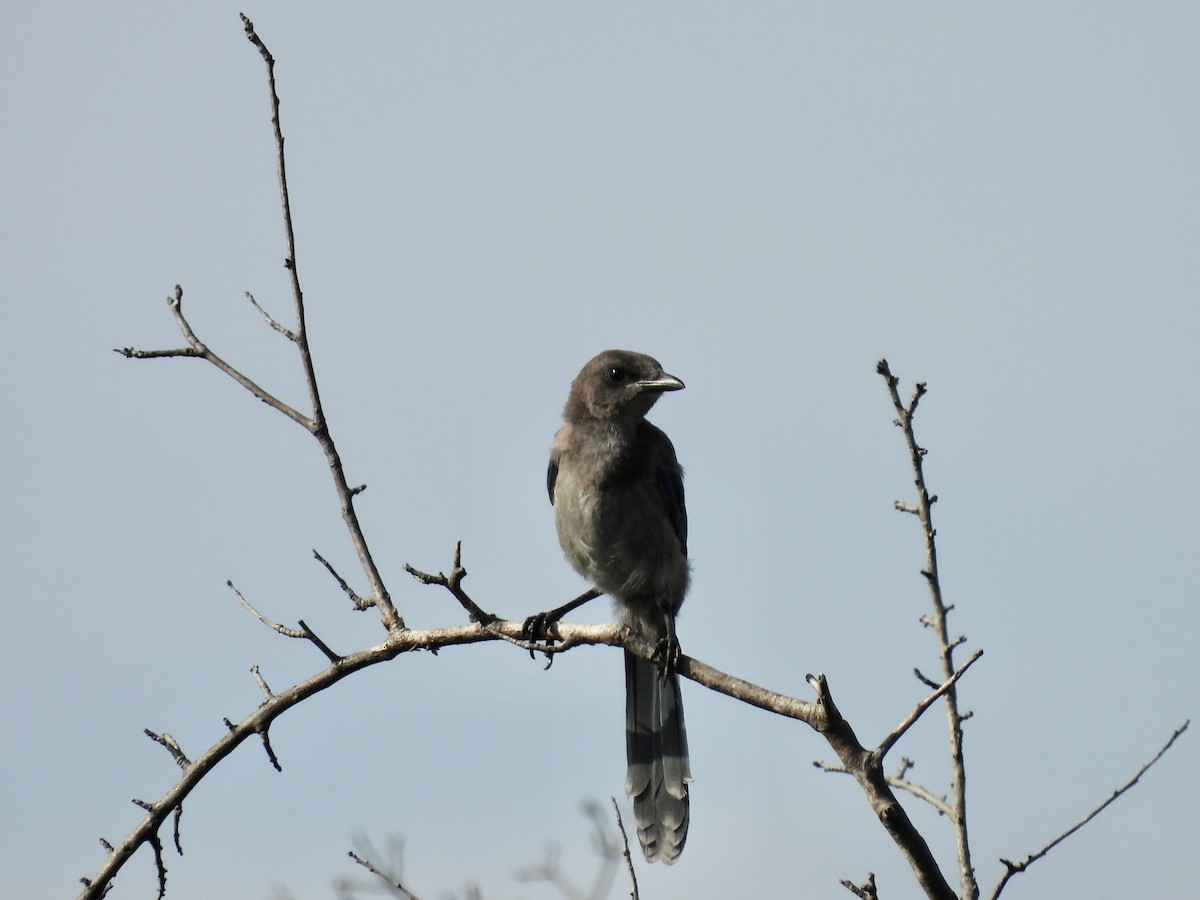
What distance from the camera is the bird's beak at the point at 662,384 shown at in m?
6.98

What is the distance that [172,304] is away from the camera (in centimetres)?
557

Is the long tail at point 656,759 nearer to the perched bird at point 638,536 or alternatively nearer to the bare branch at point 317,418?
the perched bird at point 638,536

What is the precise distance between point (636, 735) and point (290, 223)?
327 cm

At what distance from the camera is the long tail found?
657 centimetres

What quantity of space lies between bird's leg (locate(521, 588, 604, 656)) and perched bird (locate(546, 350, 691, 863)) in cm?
9

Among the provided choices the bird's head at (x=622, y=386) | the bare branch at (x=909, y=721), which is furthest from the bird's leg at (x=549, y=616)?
the bare branch at (x=909, y=721)

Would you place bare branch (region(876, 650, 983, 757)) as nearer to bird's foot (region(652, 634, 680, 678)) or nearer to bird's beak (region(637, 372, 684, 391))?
bird's foot (region(652, 634, 680, 678))

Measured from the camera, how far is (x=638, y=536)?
674 cm

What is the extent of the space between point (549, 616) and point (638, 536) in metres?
0.61

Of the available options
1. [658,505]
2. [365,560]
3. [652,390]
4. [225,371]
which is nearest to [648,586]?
[658,505]

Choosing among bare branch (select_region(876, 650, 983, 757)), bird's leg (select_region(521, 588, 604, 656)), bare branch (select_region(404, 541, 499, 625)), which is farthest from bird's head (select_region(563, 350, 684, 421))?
bare branch (select_region(876, 650, 983, 757))

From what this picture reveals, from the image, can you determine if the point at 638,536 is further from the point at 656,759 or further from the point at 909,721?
the point at 909,721

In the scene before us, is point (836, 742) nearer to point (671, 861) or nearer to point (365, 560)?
point (365, 560)

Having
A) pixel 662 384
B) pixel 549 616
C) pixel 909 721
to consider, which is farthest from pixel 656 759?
pixel 909 721
